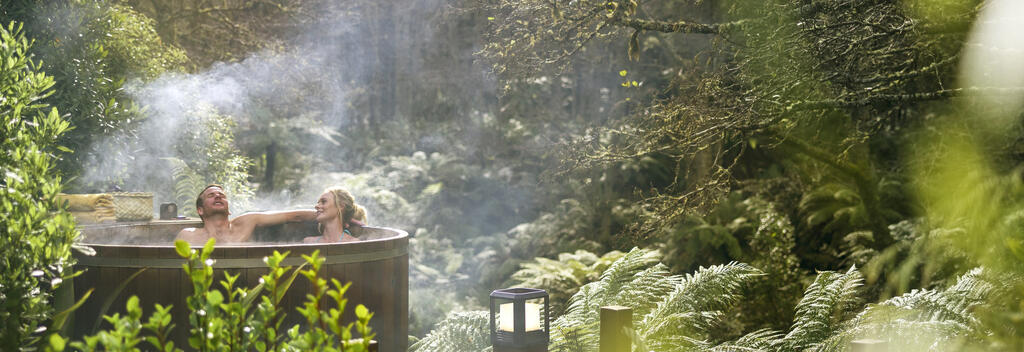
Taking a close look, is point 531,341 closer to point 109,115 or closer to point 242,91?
point 109,115

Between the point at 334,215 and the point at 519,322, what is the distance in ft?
6.16

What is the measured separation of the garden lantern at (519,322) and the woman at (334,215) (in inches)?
63.4

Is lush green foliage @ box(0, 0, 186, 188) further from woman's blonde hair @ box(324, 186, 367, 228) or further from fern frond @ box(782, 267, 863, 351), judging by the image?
fern frond @ box(782, 267, 863, 351)

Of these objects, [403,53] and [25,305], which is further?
[403,53]

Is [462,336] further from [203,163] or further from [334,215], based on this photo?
[203,163]

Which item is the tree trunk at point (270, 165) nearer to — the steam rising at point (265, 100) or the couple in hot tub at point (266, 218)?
the steam rising at point (265, 100)

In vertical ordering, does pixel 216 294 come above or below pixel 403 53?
below

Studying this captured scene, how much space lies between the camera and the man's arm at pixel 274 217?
5551mm

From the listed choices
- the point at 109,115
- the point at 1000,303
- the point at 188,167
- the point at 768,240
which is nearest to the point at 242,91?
the point at 188,167

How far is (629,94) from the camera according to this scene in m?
10.6

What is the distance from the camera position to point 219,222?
5.39 meters

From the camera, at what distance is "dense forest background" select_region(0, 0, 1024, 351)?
504 cm

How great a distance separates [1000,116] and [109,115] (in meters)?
6.84

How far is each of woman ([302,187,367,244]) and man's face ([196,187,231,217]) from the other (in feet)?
1.89
